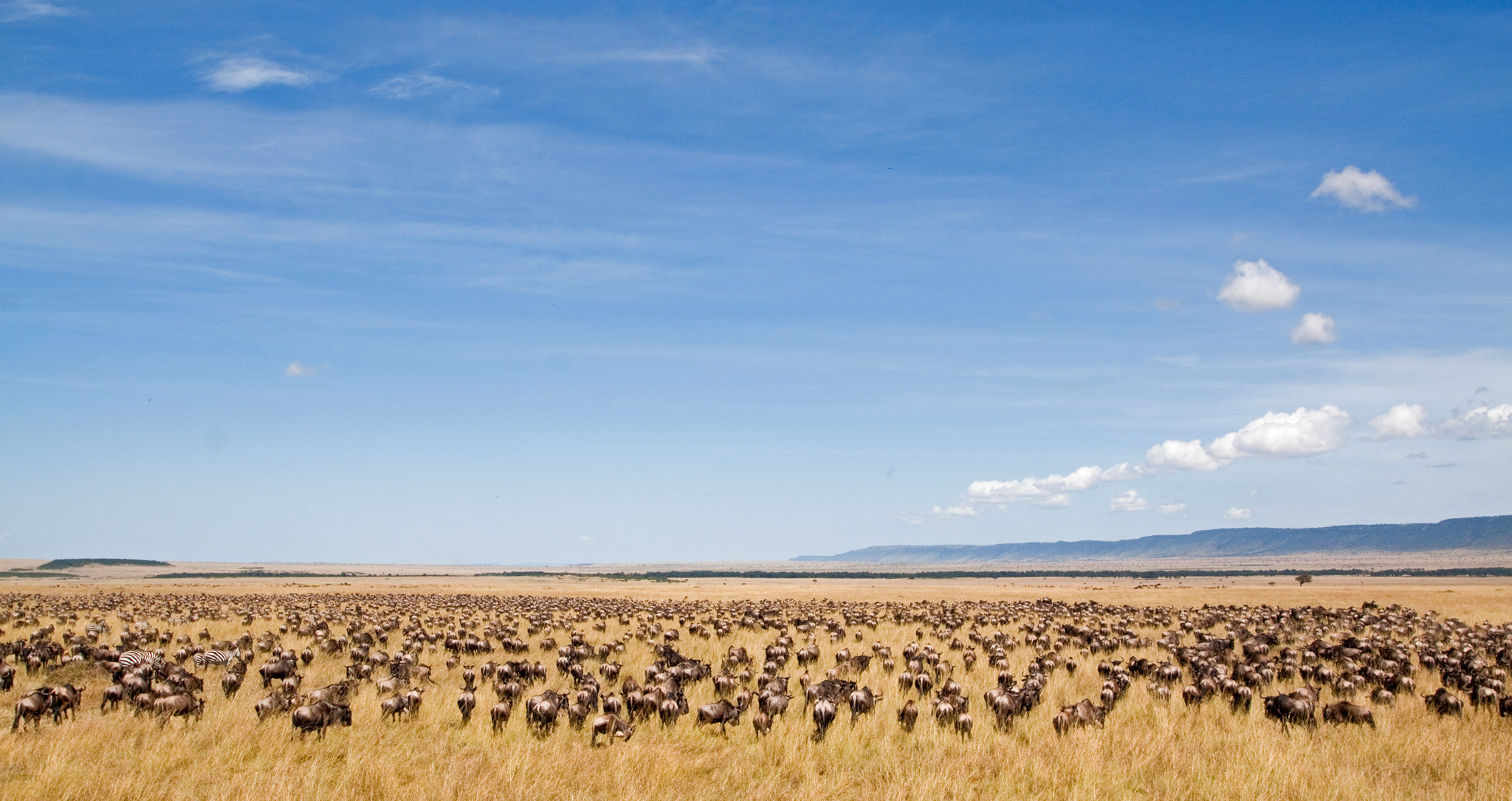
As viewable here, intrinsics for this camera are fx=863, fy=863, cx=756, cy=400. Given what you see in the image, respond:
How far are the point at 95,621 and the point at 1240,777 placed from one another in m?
42.8

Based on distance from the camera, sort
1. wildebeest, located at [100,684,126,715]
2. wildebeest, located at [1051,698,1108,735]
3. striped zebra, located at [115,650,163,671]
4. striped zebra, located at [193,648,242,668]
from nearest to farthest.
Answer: wildebeest, located at [1051,698,1108,735] → wildebeest, located at [100,684,126,715] → striped zebra, located at [115,650,163,671] → striped zebra, located at [193,648,242,668]

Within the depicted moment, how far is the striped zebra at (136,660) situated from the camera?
19.5 m

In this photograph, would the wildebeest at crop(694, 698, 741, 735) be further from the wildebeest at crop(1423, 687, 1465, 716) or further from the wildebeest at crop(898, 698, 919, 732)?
the wildebeest at crop(1423, 687, 1465, 716)

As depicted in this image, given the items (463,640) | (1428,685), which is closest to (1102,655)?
(1428,685)

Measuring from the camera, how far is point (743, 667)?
73.5 feet

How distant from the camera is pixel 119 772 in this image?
1154cm

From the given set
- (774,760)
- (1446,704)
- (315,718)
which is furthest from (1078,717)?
(315,718)

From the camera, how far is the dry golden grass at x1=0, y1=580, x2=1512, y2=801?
11.2 meters

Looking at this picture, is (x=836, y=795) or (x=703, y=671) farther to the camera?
(x=703, y=671)

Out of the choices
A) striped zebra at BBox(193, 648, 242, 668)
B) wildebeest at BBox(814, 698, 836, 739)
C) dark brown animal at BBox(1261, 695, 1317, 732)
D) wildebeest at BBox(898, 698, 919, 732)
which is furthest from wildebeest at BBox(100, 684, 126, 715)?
dark brown animal at BBox(1261, 695, 1317, 732)

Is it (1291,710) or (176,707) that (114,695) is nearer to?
(176,707)

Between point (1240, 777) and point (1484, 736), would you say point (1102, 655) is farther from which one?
point (1240, 777)

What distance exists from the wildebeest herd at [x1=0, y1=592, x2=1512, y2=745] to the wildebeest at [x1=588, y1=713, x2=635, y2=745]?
0.03 meters

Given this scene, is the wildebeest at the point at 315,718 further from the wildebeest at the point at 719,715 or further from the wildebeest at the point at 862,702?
the wildebeest at the point at 862,702
